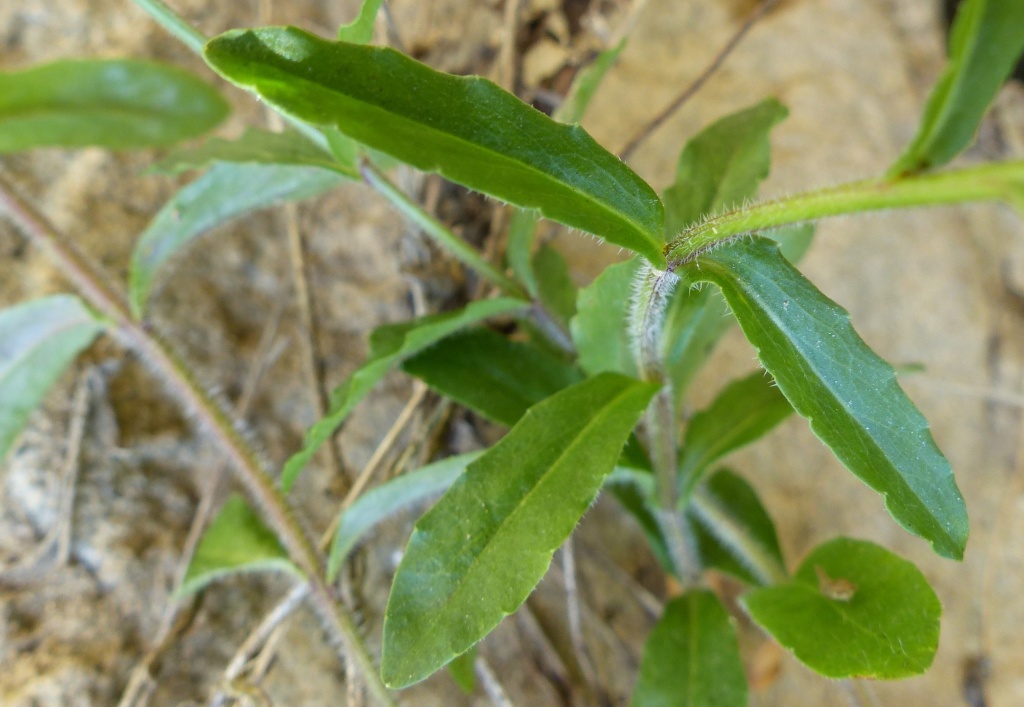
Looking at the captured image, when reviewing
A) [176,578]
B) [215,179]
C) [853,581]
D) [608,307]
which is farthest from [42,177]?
[853,581]

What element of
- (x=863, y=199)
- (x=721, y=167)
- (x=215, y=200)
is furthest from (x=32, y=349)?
(x=863, y=199)

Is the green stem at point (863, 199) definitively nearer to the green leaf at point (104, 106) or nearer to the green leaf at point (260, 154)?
the green leaf at point (260, 154)

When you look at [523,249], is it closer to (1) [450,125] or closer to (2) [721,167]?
(2) [721,167]

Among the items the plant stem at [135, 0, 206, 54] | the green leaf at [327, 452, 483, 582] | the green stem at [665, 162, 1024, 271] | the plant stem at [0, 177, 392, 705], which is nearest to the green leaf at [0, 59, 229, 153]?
the plant stem at [0, 177, 392, 705]

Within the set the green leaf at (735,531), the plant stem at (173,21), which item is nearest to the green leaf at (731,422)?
the green leaf at (735,531)

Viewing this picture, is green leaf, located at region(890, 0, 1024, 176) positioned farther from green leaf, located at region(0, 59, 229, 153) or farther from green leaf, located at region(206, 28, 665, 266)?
green leaf, located at region(0, 59, 229, 153)
